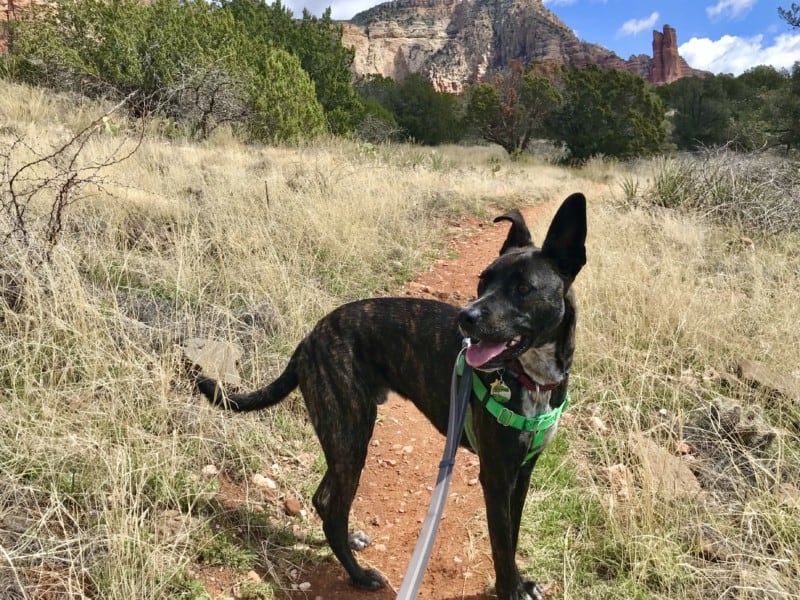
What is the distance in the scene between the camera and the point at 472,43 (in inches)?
4304

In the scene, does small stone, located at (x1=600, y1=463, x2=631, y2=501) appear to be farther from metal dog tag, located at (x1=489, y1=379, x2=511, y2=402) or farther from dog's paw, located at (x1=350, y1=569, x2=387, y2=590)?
dog's paw, located at (x1=350, y1=569, x2=387, y2=590)

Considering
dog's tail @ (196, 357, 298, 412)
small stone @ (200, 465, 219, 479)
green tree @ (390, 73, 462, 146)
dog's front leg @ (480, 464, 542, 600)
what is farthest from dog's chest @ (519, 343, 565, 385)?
green tree @ (390, 73, 462, 146)

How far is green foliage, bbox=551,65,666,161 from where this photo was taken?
2580cm

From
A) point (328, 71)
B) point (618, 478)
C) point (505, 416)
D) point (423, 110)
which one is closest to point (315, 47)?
point (328, 71)

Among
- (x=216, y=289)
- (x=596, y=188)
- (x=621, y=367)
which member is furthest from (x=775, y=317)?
(x=596, y=188)

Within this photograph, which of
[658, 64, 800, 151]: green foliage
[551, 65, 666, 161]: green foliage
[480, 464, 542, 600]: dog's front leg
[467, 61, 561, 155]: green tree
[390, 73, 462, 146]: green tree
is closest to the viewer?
[480, 464, 542, 600]: dog's front leg

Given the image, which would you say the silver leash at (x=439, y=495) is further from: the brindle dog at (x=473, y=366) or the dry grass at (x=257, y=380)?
the dry grass at (x=257, y=380)

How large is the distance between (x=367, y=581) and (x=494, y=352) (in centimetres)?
141

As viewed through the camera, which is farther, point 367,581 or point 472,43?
point 472,43

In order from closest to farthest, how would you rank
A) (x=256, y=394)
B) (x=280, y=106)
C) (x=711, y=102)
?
1. (x=256, y=394)
2. (x=280, y=106)
3. (x=711, y=102)

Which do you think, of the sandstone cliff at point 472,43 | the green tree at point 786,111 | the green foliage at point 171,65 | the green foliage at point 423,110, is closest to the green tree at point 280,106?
the green foliage at point 171,65

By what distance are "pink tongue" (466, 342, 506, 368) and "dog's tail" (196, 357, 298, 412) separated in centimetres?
106

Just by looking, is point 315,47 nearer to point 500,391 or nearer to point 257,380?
point 257,380

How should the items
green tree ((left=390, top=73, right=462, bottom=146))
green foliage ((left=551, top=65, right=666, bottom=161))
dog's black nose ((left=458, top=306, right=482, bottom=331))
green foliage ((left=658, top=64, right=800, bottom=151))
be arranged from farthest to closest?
1. green tree ((left=390, top=73, right=462, bottom=146))
2. green foliage ((left=658, top=64, right=800, bottom=151))
3. green foliage ((left=551, top=65, right=666, bottom=161))
4. dog's black nose ((left=458, top=306, right=482, bottom=331))
